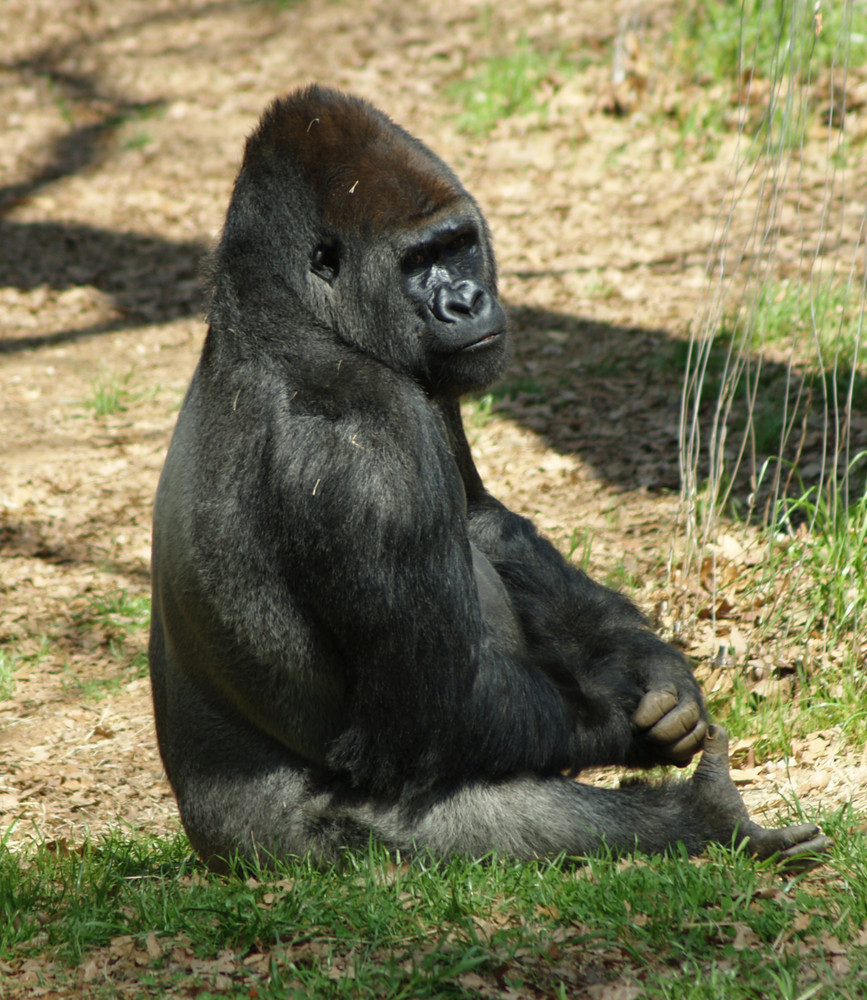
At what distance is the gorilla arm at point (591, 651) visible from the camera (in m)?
3.47

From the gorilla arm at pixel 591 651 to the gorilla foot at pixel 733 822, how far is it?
0.08m

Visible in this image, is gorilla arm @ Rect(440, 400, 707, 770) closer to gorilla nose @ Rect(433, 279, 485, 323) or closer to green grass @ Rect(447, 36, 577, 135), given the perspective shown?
gorilla nose @ Rect(433, 279, 485, 323)

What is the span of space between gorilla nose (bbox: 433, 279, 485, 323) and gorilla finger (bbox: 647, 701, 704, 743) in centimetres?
134

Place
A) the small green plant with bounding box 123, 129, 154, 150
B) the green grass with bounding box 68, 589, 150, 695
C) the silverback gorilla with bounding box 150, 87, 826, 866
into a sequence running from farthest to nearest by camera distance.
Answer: the small green plant with bounding box 123, 129, 154, 150, the green grass with bounding box 68, 589, 150, 695, the silverback gorilla with bounding box 150, 87, 826, 866

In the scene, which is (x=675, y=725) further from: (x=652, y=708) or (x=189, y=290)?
(x=189, y=290)

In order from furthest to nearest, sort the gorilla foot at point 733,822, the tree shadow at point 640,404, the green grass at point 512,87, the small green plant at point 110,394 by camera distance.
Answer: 1. the green grass at point 512,87
2. the small green plant at point 110,394
3. the tree shadow at point 640,404
4. the gorilla foot at point 733,822

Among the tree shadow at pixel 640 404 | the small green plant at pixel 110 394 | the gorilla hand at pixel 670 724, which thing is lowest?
the small green plant at pixel 110 394

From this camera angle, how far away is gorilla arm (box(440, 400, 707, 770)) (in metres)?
3.47

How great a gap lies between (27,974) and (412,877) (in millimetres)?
993

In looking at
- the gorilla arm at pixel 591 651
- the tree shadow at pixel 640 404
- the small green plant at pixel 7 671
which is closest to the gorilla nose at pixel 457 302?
the gorilla arm at pixel 591 651

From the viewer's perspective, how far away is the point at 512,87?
1084 cm

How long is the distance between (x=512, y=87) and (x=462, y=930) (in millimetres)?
9418

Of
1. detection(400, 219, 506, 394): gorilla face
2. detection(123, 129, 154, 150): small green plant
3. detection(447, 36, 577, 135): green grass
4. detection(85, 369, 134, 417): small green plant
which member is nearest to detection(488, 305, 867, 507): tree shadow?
detection(400, 219, 506, 394): gorilla face

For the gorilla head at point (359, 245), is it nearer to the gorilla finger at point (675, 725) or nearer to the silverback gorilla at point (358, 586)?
the silverback gorilla at point (358, 586)
